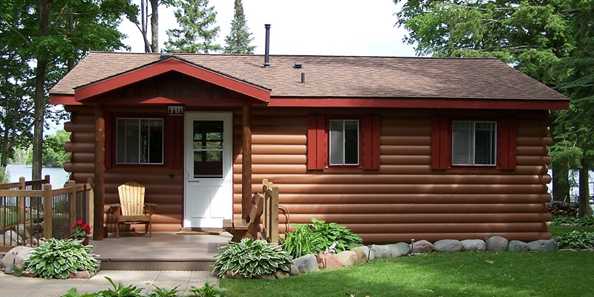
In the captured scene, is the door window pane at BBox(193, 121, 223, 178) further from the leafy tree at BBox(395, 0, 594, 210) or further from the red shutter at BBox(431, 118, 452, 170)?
the leafy tree at BBox(395, 0, 594, 210)

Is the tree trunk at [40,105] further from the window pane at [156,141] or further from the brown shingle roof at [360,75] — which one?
the window pane at [156,141]

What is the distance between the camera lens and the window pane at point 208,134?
447 inches

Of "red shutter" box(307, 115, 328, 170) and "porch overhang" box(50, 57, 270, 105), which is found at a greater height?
"porch overhang" box(50, 57, 270, 105)

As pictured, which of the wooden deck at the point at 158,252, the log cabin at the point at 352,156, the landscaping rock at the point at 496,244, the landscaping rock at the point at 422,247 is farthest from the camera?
the landscaping rock at the point at 496,244

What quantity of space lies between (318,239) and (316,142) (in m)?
2.05

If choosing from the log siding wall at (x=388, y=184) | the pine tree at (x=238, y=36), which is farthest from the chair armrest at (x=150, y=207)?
the pine tree at (x=238, y=36)

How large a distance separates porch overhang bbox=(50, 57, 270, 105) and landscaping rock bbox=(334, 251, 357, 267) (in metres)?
2.96

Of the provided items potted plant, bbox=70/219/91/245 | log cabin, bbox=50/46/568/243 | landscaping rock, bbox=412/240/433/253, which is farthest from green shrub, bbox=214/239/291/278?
landscaping rock, bbox=412/240/433/253

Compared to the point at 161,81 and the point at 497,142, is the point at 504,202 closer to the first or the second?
the point at 497,142

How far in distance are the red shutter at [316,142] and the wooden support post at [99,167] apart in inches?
142

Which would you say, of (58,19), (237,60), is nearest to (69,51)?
(58,19)

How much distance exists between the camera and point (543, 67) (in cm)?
1847

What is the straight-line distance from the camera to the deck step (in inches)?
348

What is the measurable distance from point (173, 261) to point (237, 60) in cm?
600
